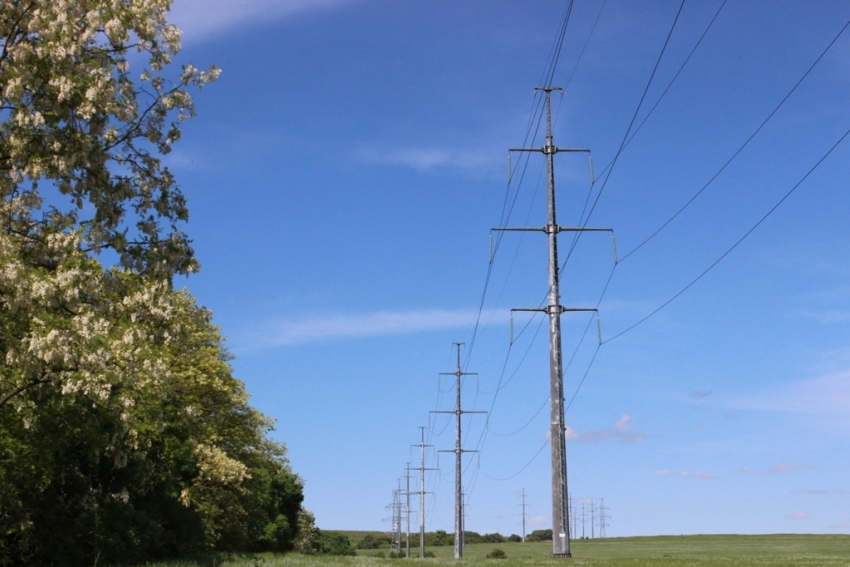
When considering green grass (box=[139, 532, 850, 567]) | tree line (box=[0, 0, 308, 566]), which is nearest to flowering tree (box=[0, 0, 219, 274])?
tree line (box=[0, 0, 308, 566])

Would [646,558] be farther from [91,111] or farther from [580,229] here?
[91,111]

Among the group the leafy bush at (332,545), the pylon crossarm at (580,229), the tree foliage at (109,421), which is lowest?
the leafy bush at (332,545)

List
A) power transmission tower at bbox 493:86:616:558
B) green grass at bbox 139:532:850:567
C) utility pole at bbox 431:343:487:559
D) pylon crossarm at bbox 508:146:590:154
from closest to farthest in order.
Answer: green grass at bbox 139:532:850:567 → power transmission tower at bbox 493:86:616:558 → pylon crossarm at bbox 508:146:590:154 → utility pole at bbox 431:343:487:559

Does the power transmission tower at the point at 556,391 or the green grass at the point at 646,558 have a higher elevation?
the power transmission tower at the point at 556,391

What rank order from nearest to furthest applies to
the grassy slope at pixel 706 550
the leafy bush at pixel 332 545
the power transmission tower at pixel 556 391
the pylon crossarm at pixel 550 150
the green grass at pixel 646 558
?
the green grass at pixel 646 558
the power transmission tower at pixel 556 391
the pylon crossarm at pixel 550 150
the grassy slope at pixel 706 550
the leafy bush at pixel 332 545

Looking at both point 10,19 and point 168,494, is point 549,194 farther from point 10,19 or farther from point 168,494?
point 168,494

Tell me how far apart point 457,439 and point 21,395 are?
49.8 m

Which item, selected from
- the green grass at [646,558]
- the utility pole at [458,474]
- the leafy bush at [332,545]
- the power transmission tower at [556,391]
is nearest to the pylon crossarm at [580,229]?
the power transmission tower at [556,391]

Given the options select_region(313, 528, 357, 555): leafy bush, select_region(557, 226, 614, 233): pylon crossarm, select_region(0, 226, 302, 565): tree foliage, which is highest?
select_region(557, 226, 614, 233): pylon crossarm

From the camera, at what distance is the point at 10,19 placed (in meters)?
17.0

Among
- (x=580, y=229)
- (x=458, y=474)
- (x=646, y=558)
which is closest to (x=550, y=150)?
(x=580, y=229)

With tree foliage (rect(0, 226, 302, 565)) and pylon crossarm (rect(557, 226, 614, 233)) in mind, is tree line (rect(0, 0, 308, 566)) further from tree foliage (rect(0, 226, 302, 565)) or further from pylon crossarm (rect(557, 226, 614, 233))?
pylon crossarm (rect(557, 226, 614, 233))

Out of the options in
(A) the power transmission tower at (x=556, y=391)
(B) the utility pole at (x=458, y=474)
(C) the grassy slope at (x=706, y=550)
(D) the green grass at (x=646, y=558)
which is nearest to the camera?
(D) the green grass at (x=646, y=558)

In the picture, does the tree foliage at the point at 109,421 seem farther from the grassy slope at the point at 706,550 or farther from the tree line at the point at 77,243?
the grassy slope at the point at 706,550
